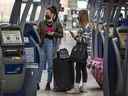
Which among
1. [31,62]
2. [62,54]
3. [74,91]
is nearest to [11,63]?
[31,62]

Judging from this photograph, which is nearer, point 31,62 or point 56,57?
point 31,62

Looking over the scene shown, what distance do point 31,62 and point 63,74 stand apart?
2317mm

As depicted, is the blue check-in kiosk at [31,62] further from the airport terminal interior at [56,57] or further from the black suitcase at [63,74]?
the black suitcase at [63,74]

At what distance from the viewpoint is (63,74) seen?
9.42m

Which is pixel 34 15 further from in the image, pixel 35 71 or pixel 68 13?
pixel 68 13

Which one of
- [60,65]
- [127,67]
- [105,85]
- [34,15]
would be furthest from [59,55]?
[34,15]

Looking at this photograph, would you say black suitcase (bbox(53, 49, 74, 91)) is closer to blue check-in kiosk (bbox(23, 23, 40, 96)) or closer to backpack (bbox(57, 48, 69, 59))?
backpack (bbox(57, 48, 69, 59))

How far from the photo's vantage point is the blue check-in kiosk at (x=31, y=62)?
264 inches

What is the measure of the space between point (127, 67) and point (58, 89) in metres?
3.18

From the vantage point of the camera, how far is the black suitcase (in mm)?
9367

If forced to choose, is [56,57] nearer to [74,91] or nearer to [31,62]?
[74,91]

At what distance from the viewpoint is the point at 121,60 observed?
21.9 feet

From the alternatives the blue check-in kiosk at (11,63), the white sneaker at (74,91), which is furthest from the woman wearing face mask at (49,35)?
the blue check-in kiosk at (11,63)

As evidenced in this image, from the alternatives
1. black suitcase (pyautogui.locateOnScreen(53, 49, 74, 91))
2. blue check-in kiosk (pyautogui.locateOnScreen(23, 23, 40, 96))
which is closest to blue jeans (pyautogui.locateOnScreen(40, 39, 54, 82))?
black suitcase (pyautogui.locateOnScreen(53, 49, 74, 91))
